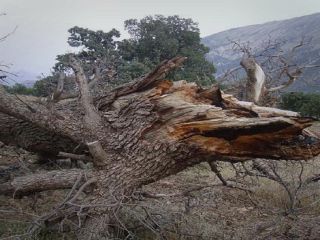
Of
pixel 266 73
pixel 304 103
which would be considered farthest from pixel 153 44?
pixel 266 73

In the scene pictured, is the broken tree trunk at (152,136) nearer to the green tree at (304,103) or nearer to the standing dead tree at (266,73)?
the standing dead tree at (266,73)

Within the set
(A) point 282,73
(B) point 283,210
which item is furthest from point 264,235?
(A) point 282,73

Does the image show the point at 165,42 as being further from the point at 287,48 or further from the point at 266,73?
the point at 266,73

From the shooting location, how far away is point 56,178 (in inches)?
156

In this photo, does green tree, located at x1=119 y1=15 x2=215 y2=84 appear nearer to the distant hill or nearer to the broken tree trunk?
the distant hill

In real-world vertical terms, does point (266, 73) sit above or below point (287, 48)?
above

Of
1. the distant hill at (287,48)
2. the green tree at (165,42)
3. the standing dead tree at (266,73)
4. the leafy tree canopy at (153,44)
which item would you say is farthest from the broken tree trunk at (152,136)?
the green tree at (165,42)

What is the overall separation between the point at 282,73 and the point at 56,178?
395 cm

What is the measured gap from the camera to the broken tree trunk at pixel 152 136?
366 centimetres

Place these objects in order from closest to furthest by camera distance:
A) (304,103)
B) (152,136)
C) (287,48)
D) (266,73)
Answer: (152,136), (266,73), (287,48), (304,103)

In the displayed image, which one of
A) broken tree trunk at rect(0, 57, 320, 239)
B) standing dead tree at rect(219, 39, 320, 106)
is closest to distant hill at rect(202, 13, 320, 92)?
standing dead tree at rect(219, 39, 320, 106)

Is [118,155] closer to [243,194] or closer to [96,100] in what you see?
[96,100]

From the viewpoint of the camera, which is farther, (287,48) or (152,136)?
(287,48)

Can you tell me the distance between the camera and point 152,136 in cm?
388
